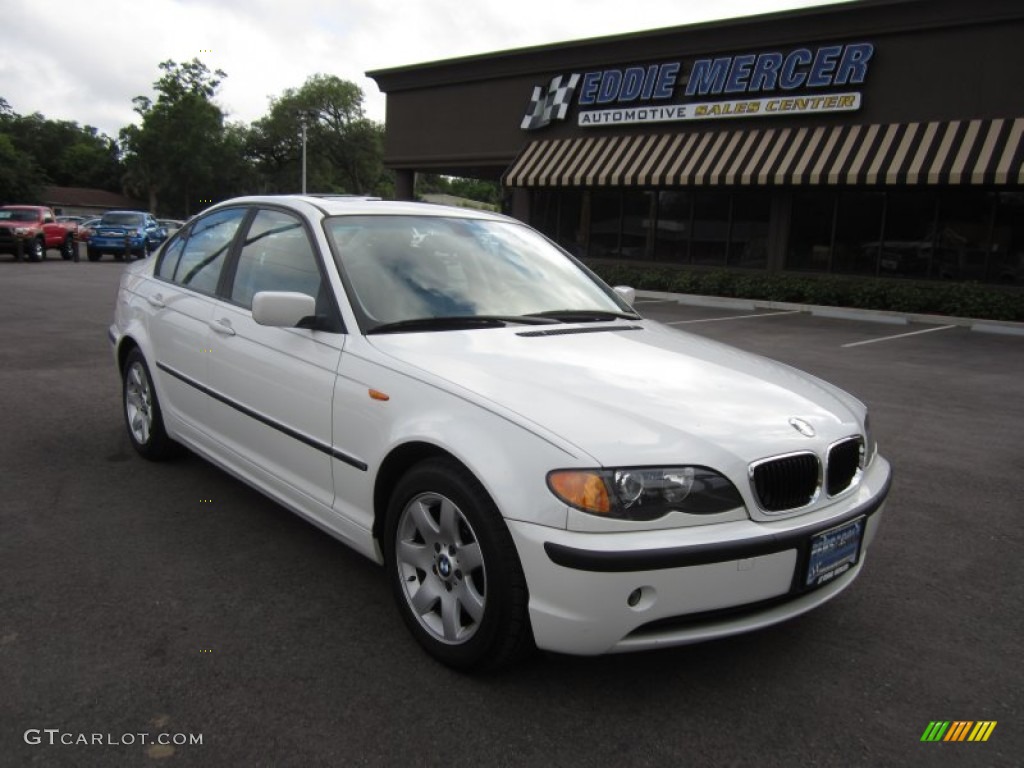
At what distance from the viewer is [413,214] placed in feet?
13.4

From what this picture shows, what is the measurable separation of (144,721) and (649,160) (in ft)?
62.9

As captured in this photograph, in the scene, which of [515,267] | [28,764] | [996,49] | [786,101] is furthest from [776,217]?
[28,764]

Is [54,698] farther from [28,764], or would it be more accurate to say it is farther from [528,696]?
[528,696]

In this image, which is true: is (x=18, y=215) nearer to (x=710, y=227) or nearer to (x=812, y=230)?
(x=710, y=227)

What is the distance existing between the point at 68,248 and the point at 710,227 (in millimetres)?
22178

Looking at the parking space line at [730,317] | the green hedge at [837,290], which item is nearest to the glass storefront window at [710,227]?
the green hedge at [837,290]

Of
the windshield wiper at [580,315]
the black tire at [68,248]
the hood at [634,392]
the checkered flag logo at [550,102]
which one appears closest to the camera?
the hood at [634,392]

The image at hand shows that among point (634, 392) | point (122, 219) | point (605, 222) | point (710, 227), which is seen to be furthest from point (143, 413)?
point (122, 219)

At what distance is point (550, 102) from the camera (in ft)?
73.7

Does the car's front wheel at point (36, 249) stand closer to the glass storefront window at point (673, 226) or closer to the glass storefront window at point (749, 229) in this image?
the glass storefront window at point (673, 226)

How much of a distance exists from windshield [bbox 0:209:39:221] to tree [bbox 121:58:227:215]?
37.5m

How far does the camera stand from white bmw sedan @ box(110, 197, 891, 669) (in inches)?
97.8

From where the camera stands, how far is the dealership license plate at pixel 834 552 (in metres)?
2.73

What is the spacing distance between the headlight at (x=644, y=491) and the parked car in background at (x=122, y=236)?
29.4 meters
